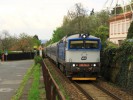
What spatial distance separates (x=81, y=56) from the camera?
22812 mm

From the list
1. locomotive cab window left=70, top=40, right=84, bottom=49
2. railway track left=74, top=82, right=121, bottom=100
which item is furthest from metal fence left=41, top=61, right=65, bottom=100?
locomotive cab window left=70, top=40, right=84, bottom=49

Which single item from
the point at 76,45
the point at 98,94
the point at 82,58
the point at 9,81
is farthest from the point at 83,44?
the point at 98,94

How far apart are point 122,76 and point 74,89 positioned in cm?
292

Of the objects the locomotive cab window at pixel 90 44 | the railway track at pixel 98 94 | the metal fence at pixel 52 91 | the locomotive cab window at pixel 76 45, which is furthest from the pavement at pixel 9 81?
the locomotive cab window at pixel 90 44

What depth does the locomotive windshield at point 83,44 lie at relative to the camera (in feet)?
75.7

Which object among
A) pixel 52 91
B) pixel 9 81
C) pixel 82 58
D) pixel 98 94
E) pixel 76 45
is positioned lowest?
pixel 98 94

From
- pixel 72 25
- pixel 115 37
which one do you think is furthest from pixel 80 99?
pixel 72 25

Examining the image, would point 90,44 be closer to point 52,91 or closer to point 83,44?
point 83,44

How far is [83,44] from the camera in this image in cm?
2309

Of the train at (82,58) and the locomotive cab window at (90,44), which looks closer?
the train at (82,58)

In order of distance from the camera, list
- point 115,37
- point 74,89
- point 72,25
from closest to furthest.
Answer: point 74,89, point 115,37, point 72,25

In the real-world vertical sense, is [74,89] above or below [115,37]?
below

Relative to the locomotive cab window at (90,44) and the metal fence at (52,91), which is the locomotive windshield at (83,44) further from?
the metal fence at (52,91)

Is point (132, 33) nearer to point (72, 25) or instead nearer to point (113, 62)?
point (113, 62)
